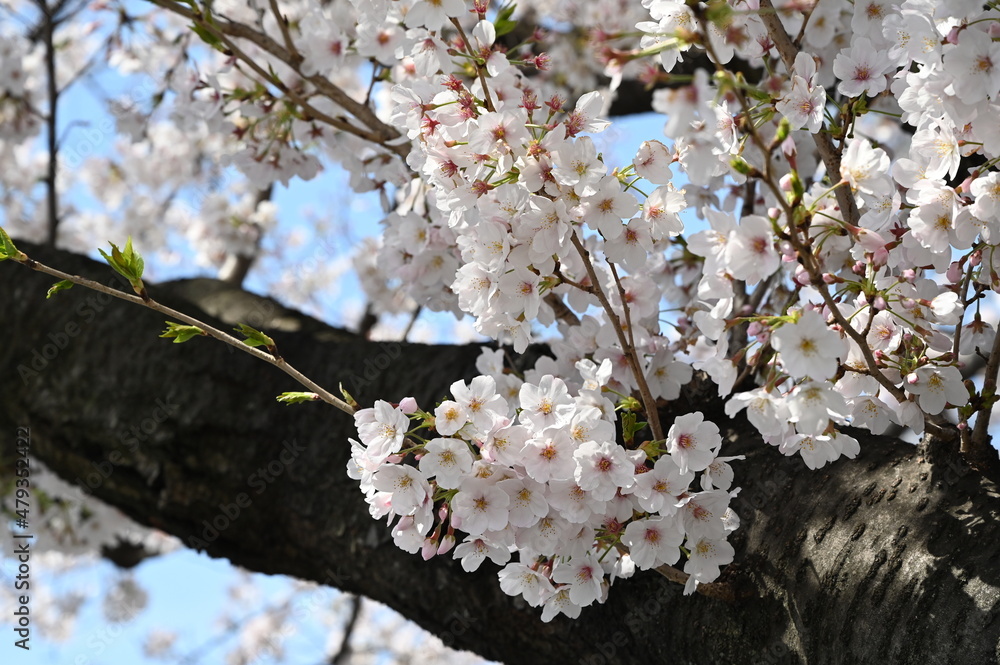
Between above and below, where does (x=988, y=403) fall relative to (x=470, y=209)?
below

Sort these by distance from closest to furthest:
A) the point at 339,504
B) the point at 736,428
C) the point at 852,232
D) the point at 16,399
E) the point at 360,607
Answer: the point at 852,232 < the point at 736,428 < the point at 339,504 < the point at 16,399 < the point at 360,607

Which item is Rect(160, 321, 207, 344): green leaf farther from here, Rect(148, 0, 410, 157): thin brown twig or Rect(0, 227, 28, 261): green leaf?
Rect(148, 0, 410, 157): thin brown twig

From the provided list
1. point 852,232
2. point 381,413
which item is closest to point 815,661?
point 852,232

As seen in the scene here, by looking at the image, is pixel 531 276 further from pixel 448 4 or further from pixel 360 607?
pixel 360 607

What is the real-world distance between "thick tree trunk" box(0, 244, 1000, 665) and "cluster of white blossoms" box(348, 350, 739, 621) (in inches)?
8.8

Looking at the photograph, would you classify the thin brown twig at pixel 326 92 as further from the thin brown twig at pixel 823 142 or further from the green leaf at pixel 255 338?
the thin brown twig at pixel 823 142

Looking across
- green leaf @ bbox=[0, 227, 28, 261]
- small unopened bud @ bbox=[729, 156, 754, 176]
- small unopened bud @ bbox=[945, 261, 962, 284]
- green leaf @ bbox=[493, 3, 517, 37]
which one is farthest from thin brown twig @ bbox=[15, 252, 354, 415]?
small unopened bud @ bbox=[945, 261, 962, 284]

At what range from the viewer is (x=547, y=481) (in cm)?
129

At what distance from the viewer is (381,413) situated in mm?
1257

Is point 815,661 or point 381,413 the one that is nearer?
point 381,413

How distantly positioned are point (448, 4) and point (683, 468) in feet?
2.96

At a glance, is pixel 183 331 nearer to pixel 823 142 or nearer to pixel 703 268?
pixel 703 268

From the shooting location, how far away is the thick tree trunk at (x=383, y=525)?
4.36 feet

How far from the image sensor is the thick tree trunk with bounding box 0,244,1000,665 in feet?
→ 4.36
